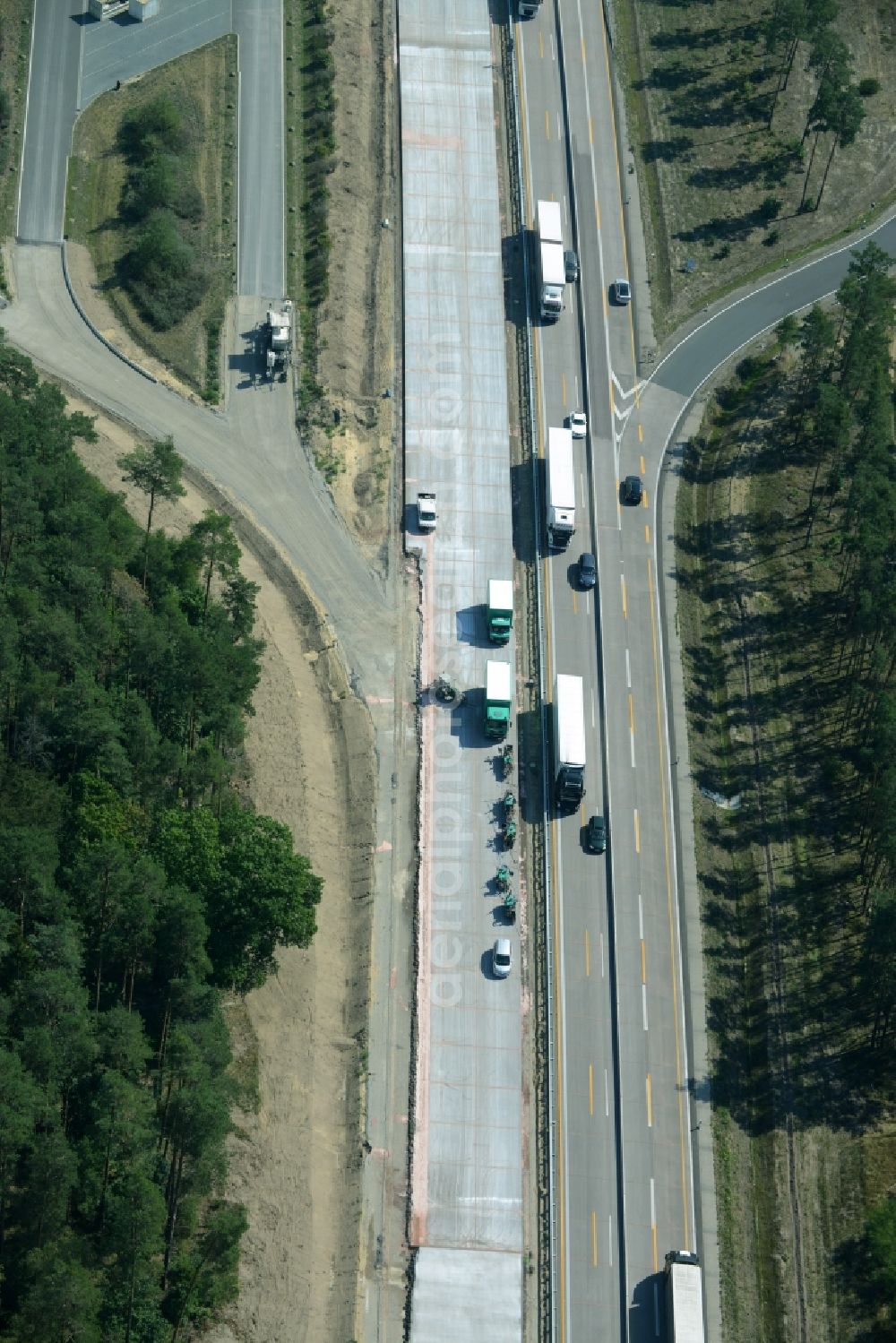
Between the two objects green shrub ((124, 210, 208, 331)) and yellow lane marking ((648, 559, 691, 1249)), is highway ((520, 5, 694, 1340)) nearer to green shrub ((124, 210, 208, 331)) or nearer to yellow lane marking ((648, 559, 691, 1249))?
yellow lane marking ((648, 559, 691, 1249))

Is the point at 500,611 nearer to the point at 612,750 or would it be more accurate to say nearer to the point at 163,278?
the point at 612,750

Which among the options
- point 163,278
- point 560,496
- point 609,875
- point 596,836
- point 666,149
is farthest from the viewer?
point 666,149

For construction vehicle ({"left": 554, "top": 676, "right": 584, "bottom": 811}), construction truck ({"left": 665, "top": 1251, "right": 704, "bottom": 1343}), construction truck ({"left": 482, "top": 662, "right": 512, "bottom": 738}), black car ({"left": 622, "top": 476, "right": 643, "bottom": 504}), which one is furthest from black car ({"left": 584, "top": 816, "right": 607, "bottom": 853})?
black car ({"left": 622, "top": 476, "right": 643, "bottom": 504})

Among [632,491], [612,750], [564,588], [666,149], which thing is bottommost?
[612,750]

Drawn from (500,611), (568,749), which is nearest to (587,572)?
(500,611)

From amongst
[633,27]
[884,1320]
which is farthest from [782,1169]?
[633,27]

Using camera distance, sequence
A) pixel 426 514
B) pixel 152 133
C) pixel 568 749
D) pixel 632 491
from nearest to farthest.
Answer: pixel 568 749
pixel 426 514
pixel 632 491
pixel 152 133

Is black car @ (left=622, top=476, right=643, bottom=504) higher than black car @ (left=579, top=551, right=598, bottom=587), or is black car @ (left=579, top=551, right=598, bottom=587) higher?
black car @ (left=622, top=476, right=643, bottom=504)
